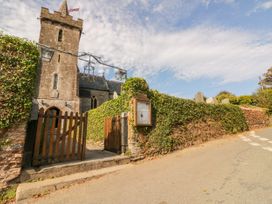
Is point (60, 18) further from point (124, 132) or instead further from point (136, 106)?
point (124, 132)

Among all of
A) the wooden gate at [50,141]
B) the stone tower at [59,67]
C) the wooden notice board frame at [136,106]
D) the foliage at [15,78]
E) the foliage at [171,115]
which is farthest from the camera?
the stone tower at [59,67]

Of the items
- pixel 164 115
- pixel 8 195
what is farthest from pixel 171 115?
A: pixel 8 195

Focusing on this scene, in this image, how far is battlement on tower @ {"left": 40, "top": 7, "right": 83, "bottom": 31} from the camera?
2044cm

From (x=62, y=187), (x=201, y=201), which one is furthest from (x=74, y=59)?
(x=201, y=201)

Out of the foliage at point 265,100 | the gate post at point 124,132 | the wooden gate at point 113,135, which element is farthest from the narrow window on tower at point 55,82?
the foliage at point 265,100

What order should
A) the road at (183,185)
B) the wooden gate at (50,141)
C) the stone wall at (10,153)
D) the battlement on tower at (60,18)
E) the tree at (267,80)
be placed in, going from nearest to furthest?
the road at (183,185)
the stone wall at (10,153)
the wooden gate at (50,141)
the battlement on tower at (60,18)
the tree at (267,80)

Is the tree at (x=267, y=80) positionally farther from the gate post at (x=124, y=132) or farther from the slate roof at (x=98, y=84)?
the gate post at (x=124, y=132)

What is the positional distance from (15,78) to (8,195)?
9.38 ft

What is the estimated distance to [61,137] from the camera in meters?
5.55

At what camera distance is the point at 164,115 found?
27.0 feet

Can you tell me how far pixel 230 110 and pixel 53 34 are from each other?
2062 centimetres

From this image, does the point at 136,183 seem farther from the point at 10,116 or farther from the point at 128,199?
the point at 10,116

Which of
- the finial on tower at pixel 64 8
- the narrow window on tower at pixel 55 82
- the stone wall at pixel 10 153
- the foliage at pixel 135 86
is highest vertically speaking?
the finial on tower at pixel 64 8

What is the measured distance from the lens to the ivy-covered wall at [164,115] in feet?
24.8
